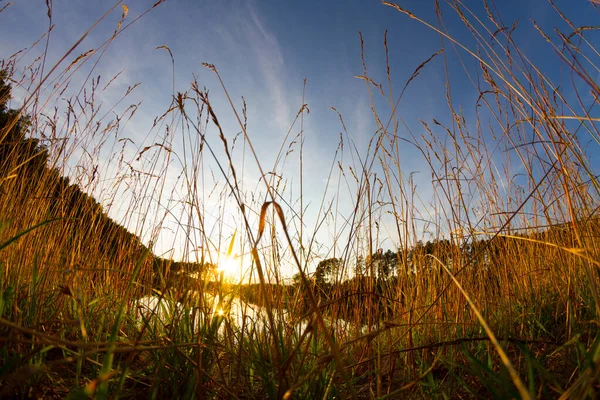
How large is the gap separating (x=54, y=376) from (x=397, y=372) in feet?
3.66

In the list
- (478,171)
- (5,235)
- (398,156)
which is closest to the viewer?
(398,156)

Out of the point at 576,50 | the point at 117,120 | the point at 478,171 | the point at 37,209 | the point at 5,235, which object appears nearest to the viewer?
the point at 576,50

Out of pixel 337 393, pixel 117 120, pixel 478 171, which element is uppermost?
pixel 117 120

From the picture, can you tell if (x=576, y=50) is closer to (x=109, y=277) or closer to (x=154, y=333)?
(x=154, y=333)

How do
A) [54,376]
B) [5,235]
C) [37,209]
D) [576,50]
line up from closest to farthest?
[54,376] < [576,50] < [5,235] < [37,209]

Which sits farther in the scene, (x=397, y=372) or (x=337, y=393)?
(x=397, y=372)

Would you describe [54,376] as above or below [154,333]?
below

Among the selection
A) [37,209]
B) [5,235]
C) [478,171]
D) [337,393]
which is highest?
[478,171]

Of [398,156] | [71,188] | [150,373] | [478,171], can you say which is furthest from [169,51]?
[478,171]

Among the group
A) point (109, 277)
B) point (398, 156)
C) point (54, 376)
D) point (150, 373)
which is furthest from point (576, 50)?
point (109, 277)

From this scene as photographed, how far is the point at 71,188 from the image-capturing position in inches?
80.3

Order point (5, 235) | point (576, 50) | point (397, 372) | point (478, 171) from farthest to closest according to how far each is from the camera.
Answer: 1. point (478, 171)
2. point (5, 235)
3. point (397, 372)
4. point (576, 50)

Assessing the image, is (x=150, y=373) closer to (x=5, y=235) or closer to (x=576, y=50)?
(x=5, y=235)

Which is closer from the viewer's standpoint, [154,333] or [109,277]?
[154,333]
